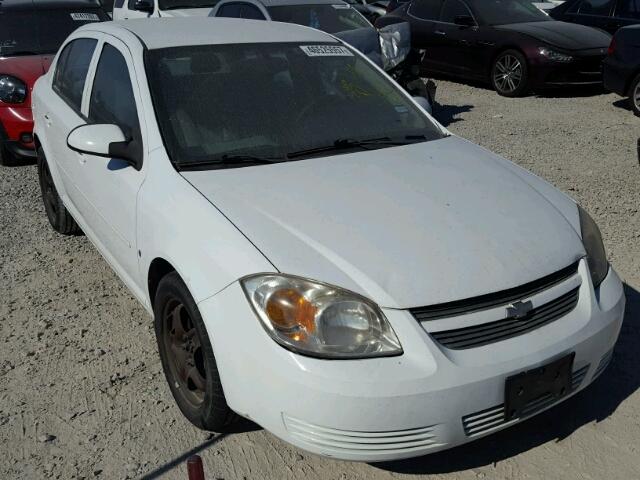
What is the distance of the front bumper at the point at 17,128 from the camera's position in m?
6.94

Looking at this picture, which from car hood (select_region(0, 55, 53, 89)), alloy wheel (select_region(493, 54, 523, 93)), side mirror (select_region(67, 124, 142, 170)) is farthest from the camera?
alloy wheel (select_region(493, 54, 523, 93))

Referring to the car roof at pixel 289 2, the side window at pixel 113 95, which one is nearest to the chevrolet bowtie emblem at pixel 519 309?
the side window at pixel 113 95

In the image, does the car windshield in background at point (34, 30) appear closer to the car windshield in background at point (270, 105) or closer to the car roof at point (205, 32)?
the car roof at point (205, 32)

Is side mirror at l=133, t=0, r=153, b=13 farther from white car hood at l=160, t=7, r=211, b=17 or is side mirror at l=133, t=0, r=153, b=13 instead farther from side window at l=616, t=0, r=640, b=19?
side window at l=616, t=0, r=640, b=19

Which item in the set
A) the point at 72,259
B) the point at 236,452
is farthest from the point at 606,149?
the point at 236,452

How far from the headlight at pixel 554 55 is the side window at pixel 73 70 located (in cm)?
691

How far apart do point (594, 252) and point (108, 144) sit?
7.17 feet

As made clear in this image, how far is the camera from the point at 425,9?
37.9ft

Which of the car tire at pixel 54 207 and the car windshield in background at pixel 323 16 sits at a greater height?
the car windshield in background at pixel 323 16

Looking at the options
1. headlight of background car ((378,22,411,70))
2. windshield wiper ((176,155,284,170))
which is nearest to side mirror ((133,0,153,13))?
headlight of background car ((378,22,411,70))

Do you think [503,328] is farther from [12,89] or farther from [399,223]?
[12,89]

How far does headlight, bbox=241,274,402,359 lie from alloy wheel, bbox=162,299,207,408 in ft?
1.72

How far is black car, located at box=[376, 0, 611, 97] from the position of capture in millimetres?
9812

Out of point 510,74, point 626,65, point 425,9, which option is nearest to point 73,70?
point 626,65
